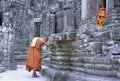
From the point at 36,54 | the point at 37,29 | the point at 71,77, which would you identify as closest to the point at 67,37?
the point at 71,77

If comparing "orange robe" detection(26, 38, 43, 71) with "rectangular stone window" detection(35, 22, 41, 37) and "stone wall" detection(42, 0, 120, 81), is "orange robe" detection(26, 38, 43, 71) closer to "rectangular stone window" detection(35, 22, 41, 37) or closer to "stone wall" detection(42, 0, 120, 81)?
"stone wall" detection(42, 0, 120, 81)

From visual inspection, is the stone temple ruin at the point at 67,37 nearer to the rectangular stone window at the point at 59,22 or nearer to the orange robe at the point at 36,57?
the rectangular stone window at the point at 59,22

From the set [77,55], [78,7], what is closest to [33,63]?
[77,55]

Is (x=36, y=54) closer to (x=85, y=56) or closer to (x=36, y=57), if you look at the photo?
(x=36, y=57)

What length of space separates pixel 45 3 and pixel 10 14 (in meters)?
3.26

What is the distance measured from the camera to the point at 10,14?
76.9 ft

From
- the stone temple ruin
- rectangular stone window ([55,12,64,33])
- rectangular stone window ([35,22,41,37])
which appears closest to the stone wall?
the stone temple ruin

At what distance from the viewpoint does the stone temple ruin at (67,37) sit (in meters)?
4.82

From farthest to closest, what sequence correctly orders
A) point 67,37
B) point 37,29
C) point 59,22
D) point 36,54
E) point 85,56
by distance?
point 37,29, point 59,22, point 36,54, point 67,37, point 85,56

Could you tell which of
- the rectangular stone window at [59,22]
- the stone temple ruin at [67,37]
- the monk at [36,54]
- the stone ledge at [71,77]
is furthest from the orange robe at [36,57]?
the rectangular stone window at [59,22]

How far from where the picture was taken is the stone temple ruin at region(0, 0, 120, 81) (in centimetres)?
482

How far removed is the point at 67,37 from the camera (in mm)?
6156

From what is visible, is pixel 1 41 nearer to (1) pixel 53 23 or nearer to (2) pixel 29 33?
(1) pixel 53 23

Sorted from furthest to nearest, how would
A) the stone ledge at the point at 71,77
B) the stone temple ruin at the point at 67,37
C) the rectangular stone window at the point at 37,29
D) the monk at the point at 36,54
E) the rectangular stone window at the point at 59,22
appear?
the rectangular stone window at the point at 37,29 < the rectangular stone window at the point at 59,22 < the monk at the point at 36,54 < the stone temple ruin at the point at 67,37 < the stone ledge at the point at 71,77
